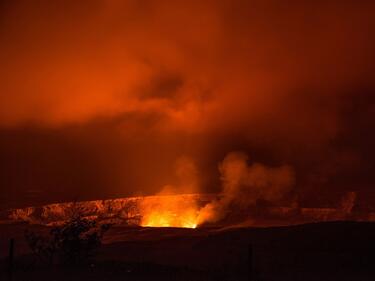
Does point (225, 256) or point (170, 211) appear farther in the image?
point (170, 211)

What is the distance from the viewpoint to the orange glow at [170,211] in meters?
53.6

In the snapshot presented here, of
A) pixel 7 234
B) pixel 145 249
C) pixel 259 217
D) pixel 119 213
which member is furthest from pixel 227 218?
pixel 145 249

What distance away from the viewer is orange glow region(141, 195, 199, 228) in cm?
5362

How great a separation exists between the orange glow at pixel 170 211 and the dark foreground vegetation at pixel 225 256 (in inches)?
442

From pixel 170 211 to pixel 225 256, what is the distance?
2996cm

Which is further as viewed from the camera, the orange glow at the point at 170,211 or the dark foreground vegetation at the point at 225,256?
the orange glow at the point at 170,211

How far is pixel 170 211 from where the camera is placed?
188ft

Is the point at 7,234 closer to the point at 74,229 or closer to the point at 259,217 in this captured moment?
the point at 74,229

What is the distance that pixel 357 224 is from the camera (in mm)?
33781

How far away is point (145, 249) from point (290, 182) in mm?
42820

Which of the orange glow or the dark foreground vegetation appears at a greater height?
the orange glow

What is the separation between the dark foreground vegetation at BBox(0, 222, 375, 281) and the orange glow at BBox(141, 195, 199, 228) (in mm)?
11223

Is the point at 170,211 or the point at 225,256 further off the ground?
the point at 170,211

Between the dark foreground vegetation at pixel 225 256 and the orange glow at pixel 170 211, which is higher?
the orange glow at pixel 170 211
